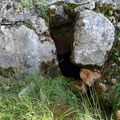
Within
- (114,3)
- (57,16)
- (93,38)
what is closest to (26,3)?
(57,16)

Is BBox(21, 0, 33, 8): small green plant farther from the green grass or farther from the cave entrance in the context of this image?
the green grass

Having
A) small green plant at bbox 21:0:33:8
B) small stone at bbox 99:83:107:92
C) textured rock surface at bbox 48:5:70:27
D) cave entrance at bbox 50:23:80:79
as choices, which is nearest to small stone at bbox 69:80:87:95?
small stone at bbox 99:83:107:92

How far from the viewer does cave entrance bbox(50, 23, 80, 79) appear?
8.96 feet

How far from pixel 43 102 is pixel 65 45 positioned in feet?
4.54

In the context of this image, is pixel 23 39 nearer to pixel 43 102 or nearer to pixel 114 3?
pixel 43 102

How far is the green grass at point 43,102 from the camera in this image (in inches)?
65.0

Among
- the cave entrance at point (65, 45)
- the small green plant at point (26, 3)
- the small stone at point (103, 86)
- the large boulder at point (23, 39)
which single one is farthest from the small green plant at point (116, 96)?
the small green plant at point (26, 3)

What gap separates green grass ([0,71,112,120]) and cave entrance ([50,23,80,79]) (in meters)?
0.51

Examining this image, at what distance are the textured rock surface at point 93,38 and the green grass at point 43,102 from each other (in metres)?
0.53

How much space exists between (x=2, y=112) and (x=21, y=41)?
1100 mm

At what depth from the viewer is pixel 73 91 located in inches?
87.4

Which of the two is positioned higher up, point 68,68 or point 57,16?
point 57,16

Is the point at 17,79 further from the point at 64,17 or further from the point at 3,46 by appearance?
the point at 64,17

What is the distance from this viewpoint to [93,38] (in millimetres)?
2182
